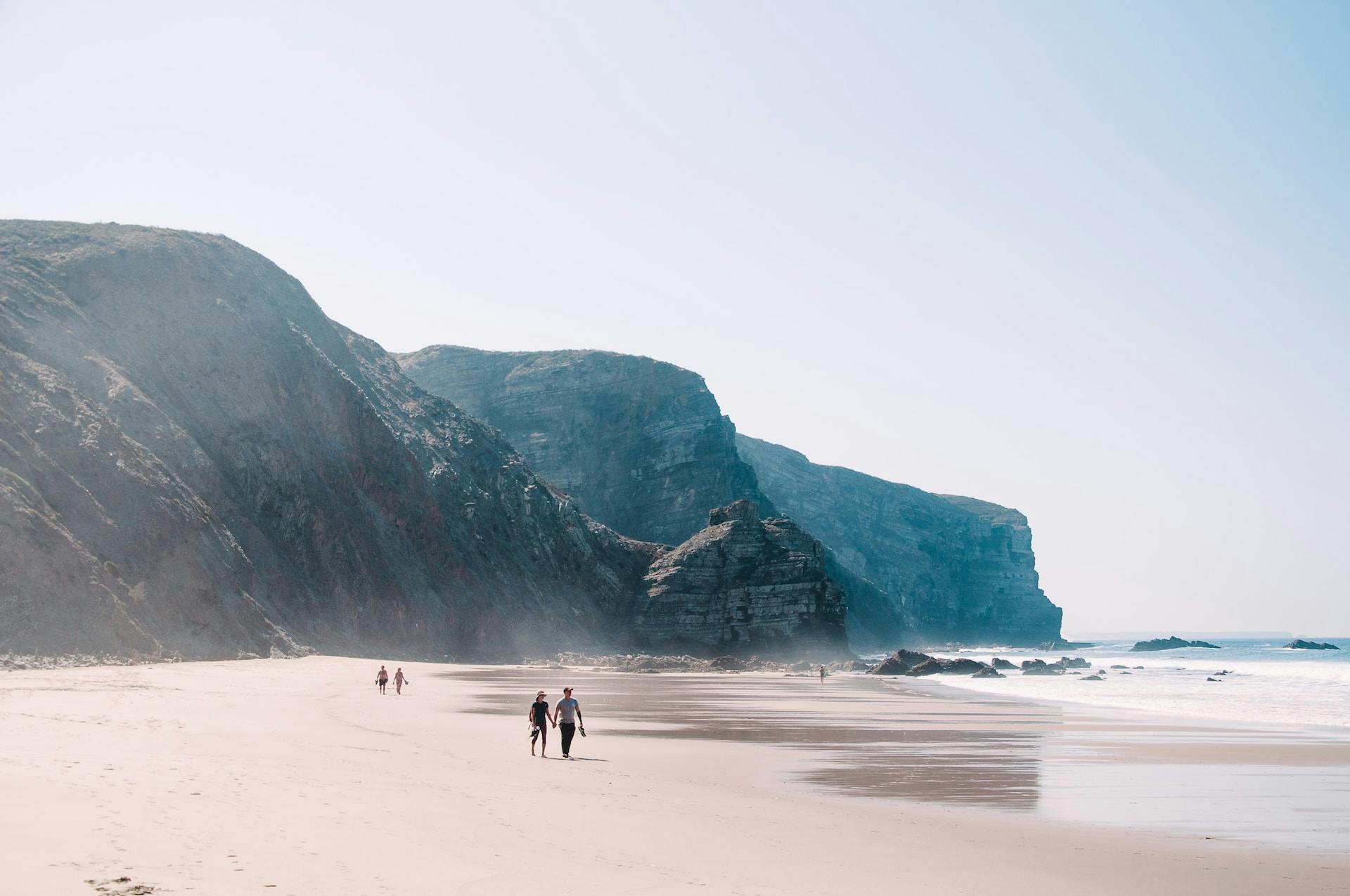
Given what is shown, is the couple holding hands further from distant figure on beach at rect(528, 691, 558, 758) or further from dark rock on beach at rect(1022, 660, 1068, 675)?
dark rock on beach at rect(1022, 660, 1068, 675)

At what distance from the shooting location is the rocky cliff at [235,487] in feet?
148

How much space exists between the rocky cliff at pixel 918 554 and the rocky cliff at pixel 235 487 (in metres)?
83.5

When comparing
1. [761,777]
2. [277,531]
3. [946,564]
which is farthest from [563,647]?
[946,564]

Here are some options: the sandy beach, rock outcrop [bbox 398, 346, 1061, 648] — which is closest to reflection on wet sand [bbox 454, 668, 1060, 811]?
the sandy beach

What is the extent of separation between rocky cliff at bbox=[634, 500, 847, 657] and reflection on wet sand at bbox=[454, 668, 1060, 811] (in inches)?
1478

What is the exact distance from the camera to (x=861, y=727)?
30.7m

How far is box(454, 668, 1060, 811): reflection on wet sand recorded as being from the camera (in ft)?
62.4

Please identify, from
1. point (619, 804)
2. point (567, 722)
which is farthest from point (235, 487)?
point (619, 804)

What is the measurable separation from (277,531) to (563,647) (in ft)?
90.8

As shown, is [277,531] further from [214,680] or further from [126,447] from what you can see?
[214,680]

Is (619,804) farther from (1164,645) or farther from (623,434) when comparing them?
(1164,645)

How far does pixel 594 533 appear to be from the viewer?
106 m

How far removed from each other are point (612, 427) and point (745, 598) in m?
47.6

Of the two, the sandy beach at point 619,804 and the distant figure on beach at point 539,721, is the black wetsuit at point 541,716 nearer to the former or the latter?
the distant figure on beach at point 539,721
